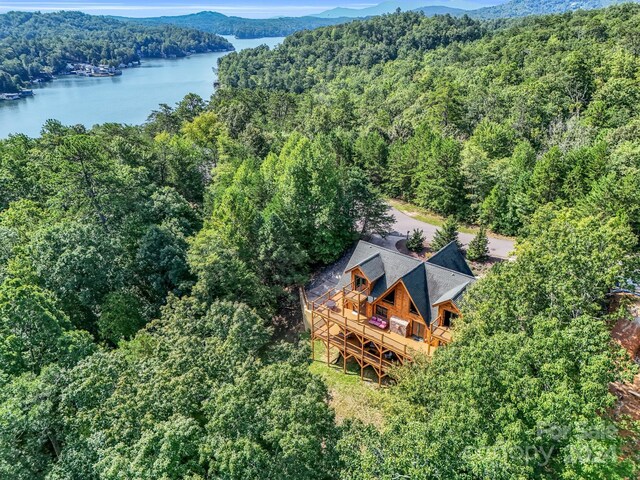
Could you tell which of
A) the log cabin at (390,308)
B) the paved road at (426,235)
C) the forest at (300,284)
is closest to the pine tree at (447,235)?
the paved road at (426,235)

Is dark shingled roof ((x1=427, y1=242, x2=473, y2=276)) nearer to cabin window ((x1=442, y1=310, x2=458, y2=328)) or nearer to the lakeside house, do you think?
cabin window ((x1=442, y1=310, x2=458, y2=328))

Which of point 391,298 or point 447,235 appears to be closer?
point 391,298

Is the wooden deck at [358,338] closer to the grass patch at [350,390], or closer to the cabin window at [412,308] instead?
the grass patch at [350,390]

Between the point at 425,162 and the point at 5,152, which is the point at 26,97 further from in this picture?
the point at 425,162

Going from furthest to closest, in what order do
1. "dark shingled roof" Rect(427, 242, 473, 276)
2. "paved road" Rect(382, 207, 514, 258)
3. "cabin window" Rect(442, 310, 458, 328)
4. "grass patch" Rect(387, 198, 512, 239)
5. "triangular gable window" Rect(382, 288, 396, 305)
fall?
"grass patch" Rect(387, 198, 512, 239)
"paved road" Rect(382, 207, 514, 258)
"dark shingled roof" Rect(427, 242, 473, 276)
"triangular gable window" Rect(382, 288, 396, 305)
"cabin window" Rect(442, 310, 458, 328)

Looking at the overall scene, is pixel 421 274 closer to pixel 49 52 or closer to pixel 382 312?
pixel 382 312

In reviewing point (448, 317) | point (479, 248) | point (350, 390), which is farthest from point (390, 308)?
point (479, 248)

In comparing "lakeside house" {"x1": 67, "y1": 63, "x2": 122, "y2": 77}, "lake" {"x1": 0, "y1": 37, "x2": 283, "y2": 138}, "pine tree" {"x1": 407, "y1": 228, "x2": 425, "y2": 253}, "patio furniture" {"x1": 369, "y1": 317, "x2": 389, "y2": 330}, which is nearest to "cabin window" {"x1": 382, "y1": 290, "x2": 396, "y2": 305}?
"patio furniture" {"x1": 369, "y1": 317, "x2": 389, "y2": 330}
